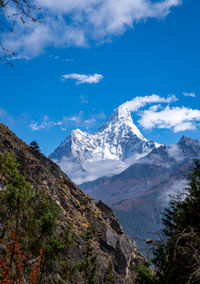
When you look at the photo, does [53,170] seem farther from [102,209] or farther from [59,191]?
[102,209]

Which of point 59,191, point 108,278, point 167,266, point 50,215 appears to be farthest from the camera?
point 59,191

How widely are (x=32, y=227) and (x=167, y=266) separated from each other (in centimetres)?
963

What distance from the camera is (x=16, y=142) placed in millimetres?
91312

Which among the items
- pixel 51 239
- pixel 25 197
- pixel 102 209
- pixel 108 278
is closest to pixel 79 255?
pixel 108 278

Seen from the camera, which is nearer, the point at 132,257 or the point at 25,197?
the point at 25,197

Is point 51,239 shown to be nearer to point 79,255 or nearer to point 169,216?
point 169,216

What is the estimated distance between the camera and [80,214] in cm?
8444

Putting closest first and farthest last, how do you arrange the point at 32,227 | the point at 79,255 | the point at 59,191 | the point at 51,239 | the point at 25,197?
1. the point at 25,197
2. the point at 32,227
3. the point at 51,239
4. the point at 79,255
5. the point at 59,191

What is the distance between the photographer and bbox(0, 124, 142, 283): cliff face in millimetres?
74250

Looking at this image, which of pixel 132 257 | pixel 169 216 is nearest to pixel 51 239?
pixel 169 216

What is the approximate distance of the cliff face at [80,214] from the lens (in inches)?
2923

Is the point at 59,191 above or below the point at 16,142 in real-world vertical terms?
below

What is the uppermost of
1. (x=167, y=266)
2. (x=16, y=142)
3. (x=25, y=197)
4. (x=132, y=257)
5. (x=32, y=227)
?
(x=16, y=142)

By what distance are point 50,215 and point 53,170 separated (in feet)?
265
